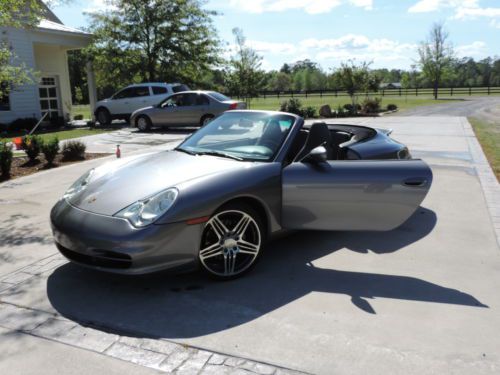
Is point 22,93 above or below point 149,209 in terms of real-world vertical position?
above

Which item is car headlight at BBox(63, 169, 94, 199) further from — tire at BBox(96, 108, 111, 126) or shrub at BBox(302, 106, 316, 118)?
shrub at BBox(302, 106, 316, 118)

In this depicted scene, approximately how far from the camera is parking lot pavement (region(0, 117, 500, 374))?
9.51ft

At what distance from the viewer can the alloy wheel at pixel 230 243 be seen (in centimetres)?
383

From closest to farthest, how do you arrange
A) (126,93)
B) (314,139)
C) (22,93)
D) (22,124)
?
(314,139)
(22,124)
(22,93)
(126,93)

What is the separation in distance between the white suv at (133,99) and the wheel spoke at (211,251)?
17.1 m

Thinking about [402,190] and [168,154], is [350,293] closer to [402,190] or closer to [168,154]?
[402,190]

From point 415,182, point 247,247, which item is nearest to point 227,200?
point 247,247

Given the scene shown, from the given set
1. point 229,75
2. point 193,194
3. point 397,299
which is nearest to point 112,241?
point 193,194

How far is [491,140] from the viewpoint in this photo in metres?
13.1

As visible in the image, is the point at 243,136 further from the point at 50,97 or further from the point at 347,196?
the point at 50,97

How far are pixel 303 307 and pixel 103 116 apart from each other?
19096 millimetres

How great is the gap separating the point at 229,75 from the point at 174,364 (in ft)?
81.0

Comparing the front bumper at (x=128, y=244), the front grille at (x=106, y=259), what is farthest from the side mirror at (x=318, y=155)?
the front grille at (x=106, y=259)

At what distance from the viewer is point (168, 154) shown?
4.86 m
